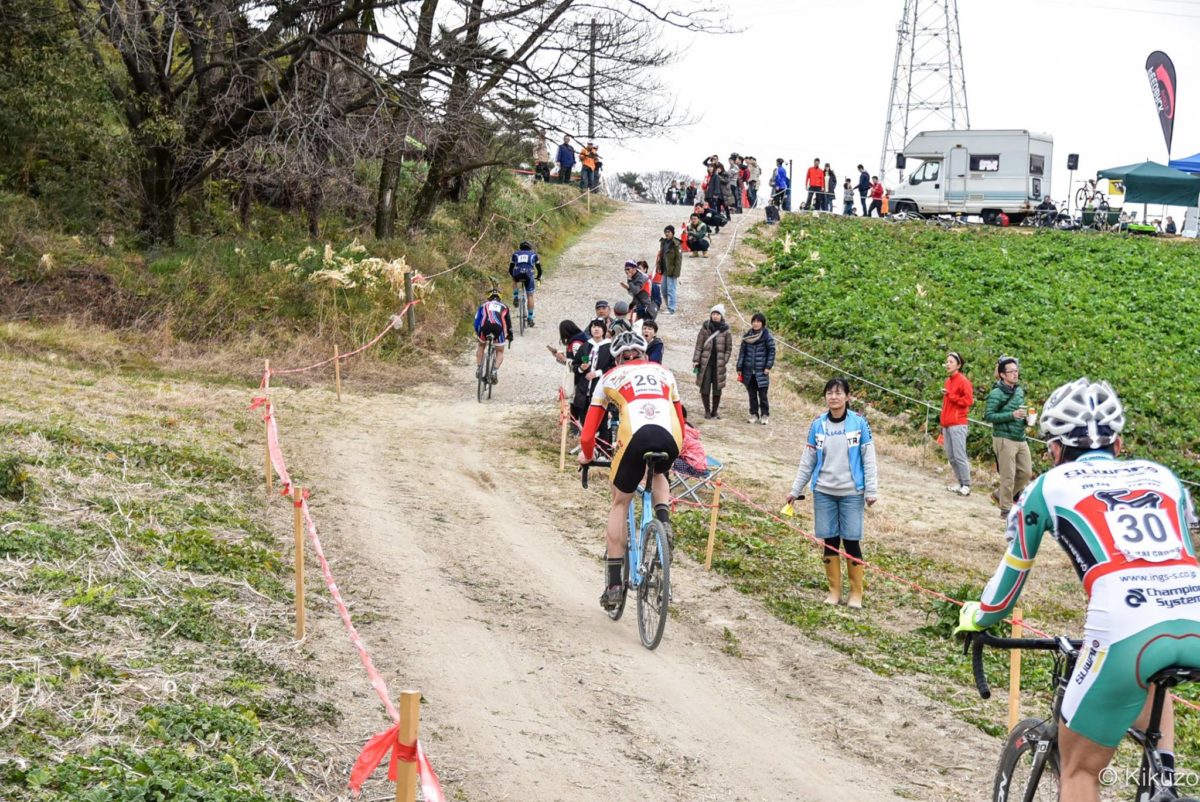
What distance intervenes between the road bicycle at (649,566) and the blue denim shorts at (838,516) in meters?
2.24

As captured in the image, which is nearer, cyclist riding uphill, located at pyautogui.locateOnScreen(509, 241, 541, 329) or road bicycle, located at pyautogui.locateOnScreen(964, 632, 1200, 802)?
road bicycle, located at pyautogui.locateOnScreen(964, 632, 1200, 802)

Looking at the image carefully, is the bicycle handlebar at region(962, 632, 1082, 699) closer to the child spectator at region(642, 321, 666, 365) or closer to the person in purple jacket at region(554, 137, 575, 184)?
the child spectator at region(642, 321, 666, 365)

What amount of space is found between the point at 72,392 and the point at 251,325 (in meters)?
6.63

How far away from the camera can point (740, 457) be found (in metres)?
17.2

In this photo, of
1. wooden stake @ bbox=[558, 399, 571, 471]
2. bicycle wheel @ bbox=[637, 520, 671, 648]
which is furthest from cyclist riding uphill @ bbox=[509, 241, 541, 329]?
bicycle wheel @ bbox=[637, 520, 671, 648]

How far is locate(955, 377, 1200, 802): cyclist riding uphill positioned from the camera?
13.5ft

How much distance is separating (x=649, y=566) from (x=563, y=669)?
1.06 meters

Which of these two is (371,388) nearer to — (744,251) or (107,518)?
(107,518)

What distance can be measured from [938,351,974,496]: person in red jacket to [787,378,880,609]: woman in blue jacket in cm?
649

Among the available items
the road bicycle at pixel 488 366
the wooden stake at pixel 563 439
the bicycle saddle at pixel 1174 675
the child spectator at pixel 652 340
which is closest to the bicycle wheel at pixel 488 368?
the road bicycle at pixel 488 366

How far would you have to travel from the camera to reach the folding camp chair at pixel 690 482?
13.9m

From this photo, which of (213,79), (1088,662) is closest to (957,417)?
(1088,662)

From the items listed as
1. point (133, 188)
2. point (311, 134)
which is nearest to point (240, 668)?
point (311, 134)

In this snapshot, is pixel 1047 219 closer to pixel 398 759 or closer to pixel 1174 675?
pixel 1174 675
